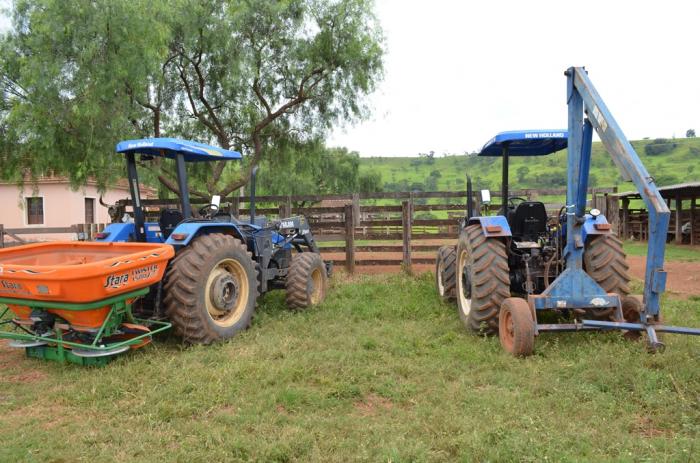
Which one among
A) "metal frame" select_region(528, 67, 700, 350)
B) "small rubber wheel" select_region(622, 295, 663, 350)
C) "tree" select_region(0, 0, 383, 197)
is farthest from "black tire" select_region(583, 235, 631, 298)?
"tree" select_region(0, 0, 383, 197)

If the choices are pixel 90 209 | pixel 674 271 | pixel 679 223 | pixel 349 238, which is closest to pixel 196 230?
pixel 349 238

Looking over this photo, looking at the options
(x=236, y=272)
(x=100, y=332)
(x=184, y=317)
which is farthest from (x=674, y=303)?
(x=100, y=332)

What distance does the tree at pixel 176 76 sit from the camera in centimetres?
920

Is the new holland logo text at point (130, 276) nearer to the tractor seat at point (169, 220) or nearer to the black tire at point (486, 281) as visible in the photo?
the tractor seat at point (169, 220)

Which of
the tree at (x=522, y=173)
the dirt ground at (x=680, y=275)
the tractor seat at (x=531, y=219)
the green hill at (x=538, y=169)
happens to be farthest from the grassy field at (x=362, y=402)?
the tree at (x=522, y=173)

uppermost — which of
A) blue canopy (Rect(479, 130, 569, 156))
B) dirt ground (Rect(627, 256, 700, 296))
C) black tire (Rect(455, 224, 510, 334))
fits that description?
blue canopy (Rect(479, 130, 569, 156))

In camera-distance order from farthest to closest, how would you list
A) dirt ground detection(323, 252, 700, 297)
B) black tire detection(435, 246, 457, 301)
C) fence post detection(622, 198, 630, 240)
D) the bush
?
the bush
fence post detection(622, 198, 630, 240)
dirt ground detection(323, 252, 700, 297)
black tire detection(435, 246, 457, 301)

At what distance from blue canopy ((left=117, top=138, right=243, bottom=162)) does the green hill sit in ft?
96.6

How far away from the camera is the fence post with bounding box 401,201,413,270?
1028cm

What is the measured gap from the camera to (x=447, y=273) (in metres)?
7.33

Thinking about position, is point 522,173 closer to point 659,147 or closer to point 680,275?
point 659,147

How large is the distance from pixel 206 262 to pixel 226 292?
491 mm

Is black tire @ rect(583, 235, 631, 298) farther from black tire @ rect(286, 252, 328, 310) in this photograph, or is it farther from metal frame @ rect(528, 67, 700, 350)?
black tire @ rect(286, 252, 328, 310)

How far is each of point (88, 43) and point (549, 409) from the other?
9.36 m
